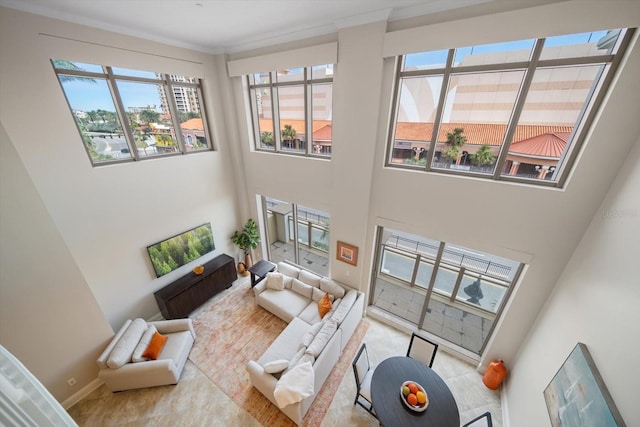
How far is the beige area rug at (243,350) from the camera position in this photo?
373 cm

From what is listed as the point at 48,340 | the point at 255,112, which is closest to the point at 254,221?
the point at 255,112

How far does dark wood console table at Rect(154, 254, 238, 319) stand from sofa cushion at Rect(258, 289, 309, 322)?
3.74 ft

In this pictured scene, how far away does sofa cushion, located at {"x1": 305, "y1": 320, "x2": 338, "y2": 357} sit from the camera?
12.5 ft

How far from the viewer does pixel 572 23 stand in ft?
8.26

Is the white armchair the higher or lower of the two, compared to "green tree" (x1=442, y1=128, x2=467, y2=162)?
lower

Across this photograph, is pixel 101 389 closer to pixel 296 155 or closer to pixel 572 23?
pixel 296 155

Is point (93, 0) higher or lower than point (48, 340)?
higher

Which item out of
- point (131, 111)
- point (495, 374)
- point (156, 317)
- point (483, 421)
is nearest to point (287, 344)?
point (483, 421)

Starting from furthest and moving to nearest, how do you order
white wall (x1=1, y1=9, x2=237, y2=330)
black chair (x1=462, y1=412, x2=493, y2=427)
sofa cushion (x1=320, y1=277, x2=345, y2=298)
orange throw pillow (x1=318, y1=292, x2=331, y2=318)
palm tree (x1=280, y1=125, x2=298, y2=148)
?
palm tree (x1=280, y1=125, x2=298, y2=148)
sofa cushion (x1=320, y1=277, x2=345, y2=298)
orange throw pillow (x1=318, y1=292, x2=331, y2=318)
white wall (x1=1, y1=9, x2=237, y2=330)
black chair (x1=462, y1=412, x2=493, y2=427)

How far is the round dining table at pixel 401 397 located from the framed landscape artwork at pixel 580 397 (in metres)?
1.04

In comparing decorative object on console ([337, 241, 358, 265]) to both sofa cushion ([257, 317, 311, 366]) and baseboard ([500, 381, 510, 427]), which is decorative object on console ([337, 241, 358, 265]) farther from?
baseboard ([500, 381, 510, 427])

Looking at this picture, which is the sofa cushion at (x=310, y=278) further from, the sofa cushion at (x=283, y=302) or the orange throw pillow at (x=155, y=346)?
the orange throw pillow at (x=155, y=346)

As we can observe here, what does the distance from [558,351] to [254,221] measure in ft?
20.2

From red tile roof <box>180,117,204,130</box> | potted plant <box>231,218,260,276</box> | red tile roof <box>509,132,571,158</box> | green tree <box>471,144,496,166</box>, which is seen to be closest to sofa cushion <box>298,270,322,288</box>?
potted plant <box>231,218,260,276</box>
